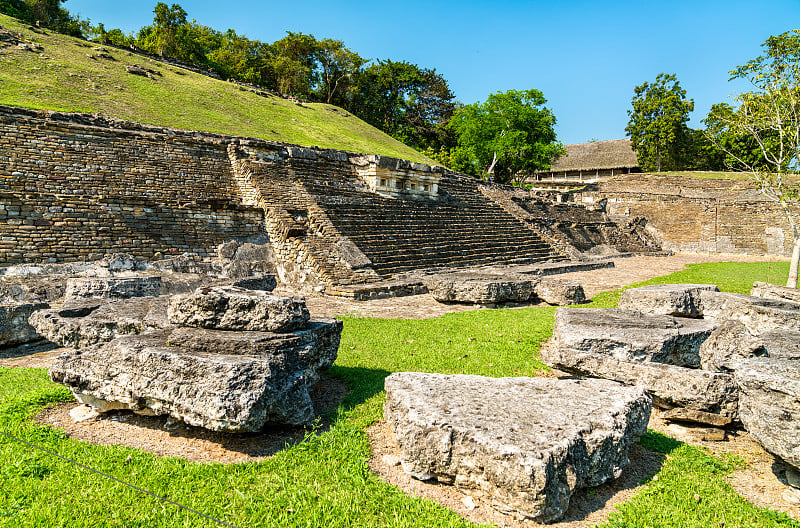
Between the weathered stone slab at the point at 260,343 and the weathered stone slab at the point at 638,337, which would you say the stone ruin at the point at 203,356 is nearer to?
the weathered stone slab at the point at 260,343

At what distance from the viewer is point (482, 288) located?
9.47m

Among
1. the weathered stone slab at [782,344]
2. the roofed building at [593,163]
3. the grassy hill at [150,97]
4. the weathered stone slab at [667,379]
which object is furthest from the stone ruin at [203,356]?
the roofed building at [593,163]

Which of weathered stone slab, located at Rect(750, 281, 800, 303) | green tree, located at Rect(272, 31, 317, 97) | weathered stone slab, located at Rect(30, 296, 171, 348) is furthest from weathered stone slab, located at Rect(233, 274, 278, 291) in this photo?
green tree, located at Rect(272, 31, 317, 97)

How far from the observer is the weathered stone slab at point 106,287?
698cm

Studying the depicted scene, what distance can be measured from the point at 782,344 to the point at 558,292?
553cm

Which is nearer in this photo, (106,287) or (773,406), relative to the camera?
(773,406)

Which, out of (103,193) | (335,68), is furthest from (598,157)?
(103,193)

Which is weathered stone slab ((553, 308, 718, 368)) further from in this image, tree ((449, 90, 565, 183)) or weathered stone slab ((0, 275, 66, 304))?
tree ((449, 90, 565, 183))

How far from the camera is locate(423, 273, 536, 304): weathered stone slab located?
31.2ft

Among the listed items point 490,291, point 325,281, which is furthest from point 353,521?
point 325,281

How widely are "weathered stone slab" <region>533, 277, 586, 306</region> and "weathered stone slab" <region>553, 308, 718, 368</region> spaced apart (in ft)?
13.8

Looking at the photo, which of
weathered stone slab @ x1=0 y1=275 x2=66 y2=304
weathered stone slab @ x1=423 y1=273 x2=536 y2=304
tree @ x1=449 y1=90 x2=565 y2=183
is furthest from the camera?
tree @ x1=449 y1=90 x2=565 y2=183

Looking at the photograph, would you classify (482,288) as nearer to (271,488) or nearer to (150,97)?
(271,488)

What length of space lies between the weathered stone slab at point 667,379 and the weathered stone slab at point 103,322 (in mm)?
4143
